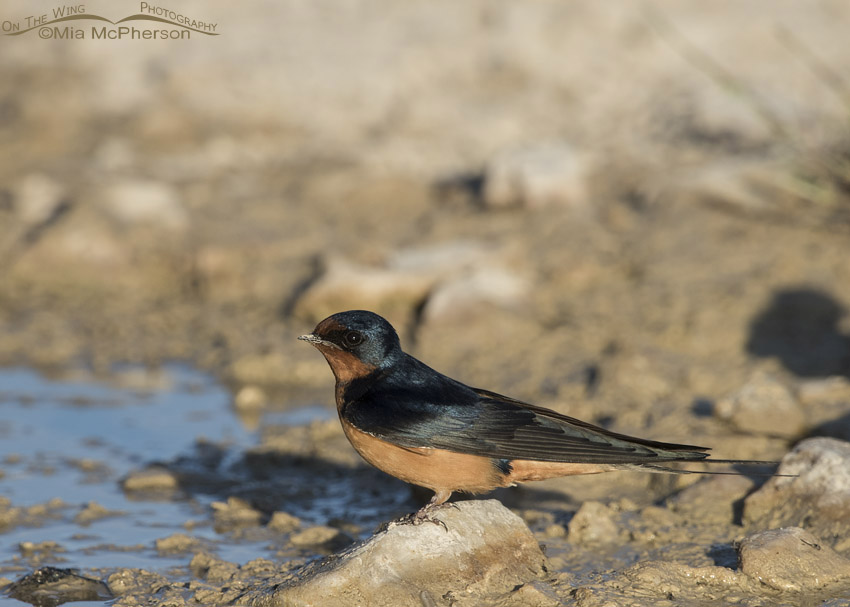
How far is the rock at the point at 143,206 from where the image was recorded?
7.81 metres

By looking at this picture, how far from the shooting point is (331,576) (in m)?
3.61

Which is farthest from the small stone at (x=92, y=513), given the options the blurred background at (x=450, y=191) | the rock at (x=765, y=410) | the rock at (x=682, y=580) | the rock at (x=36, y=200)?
the rock at (x=36, y=200)

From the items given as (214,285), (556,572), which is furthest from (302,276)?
(556,572)

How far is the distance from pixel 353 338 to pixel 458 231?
3717 mm

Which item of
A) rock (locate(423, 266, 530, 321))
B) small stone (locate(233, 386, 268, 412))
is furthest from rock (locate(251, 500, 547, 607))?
rock (locate(423, 266, 530, 321))

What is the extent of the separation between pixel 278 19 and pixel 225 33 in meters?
0.52

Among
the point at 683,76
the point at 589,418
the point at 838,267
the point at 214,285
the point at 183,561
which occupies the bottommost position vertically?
the point at 183,561

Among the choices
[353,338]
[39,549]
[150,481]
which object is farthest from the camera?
[150,481]

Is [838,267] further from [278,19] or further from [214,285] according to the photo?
[278,19]

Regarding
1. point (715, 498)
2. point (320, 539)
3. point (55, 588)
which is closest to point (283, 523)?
point (320, 539)

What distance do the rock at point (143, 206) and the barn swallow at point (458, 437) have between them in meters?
4.06

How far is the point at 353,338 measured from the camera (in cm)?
410

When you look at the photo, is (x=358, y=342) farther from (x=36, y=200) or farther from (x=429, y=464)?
(x=36, y=200)

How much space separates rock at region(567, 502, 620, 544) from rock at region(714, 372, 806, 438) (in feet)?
3.59
